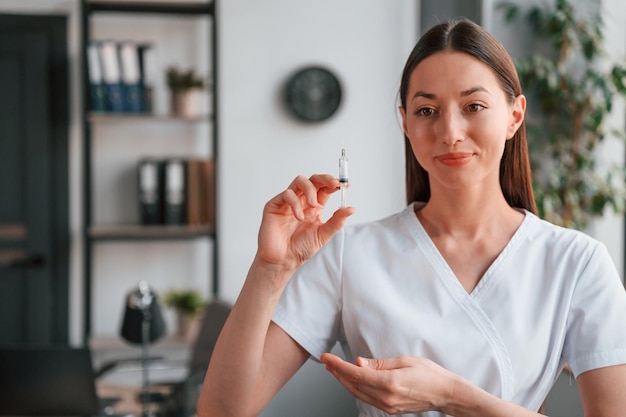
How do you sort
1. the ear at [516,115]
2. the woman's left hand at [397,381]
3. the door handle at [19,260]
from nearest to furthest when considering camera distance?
the woman's left hand at [397,381], the ear at [516,115], the door handle at [19,260]

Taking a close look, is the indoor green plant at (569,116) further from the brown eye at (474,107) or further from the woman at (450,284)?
the brown eye at (474,107)

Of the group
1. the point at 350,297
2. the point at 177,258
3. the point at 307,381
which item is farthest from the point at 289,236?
the point at 177,258

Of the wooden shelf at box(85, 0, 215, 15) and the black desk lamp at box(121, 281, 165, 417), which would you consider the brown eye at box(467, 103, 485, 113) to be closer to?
the black desk lamp at box(121, 281, 165, 417)

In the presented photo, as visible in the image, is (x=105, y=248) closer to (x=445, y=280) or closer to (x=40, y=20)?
(x=40, y=20)

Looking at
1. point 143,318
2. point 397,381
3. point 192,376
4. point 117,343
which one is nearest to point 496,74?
point 397,381

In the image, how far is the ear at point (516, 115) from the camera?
4.69ft

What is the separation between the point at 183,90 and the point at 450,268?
318 centimetres

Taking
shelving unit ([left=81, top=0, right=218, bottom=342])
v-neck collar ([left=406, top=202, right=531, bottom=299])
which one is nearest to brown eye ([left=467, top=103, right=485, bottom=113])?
v-neck collar ([left=406, top=202, right=531, bottom=299])

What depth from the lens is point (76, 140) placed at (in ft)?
15.1

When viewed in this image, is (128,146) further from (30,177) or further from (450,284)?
(450,284)

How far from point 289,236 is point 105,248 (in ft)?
11.6

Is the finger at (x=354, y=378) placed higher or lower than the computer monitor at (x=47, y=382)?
higher

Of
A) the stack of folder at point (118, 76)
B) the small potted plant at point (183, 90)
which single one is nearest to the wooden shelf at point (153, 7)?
the stack of folder at point (118, 76)

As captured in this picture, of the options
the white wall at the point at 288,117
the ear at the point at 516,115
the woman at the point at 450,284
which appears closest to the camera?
the woman at the point at 450,284
